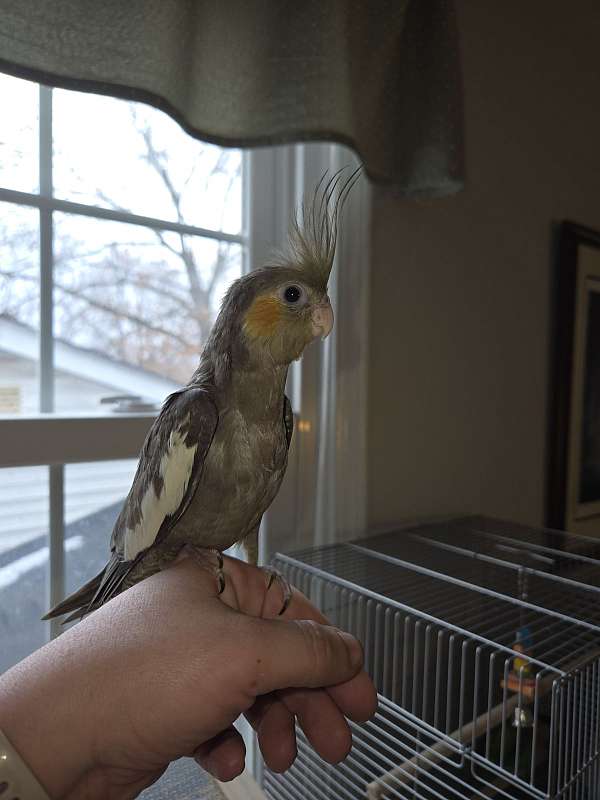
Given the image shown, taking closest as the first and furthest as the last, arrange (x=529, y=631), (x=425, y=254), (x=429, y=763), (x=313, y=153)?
(x=429, y=763)
(x=529, y=631)
(x=313, y=153)
(x=425, y=254)

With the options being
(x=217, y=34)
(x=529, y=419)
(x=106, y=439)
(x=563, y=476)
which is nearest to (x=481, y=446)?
(x=529, y=419)

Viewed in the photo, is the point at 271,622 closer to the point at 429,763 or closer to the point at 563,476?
the point at 429,763

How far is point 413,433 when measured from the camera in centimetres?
141

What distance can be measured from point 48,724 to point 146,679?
10 cm

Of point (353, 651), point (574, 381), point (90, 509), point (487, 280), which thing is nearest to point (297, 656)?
point (353, 651)

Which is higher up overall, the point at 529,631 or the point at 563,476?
the point at 563,476

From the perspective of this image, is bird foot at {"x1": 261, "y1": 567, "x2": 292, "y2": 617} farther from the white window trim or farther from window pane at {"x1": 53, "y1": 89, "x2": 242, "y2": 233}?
window pane at {"x1": 53, "y1": 89, "x2": 242, "y2": 233}

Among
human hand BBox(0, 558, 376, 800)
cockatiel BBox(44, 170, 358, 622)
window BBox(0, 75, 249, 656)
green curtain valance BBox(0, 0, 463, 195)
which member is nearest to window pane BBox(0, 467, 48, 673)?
window BBox(0, 75, 249, 656)

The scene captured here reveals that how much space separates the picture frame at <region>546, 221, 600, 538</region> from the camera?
1.78m

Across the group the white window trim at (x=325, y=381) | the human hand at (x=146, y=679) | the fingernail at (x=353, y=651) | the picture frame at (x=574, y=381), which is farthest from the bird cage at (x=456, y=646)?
the picture frame at (x=574, y=381)

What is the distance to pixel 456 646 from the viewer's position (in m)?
1.25

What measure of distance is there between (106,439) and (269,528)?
432 millimetres

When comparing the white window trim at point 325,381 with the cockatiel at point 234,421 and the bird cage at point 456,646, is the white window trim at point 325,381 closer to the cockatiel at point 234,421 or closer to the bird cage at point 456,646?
the bird cage at point 456,646

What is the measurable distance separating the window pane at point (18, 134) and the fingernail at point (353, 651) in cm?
94
